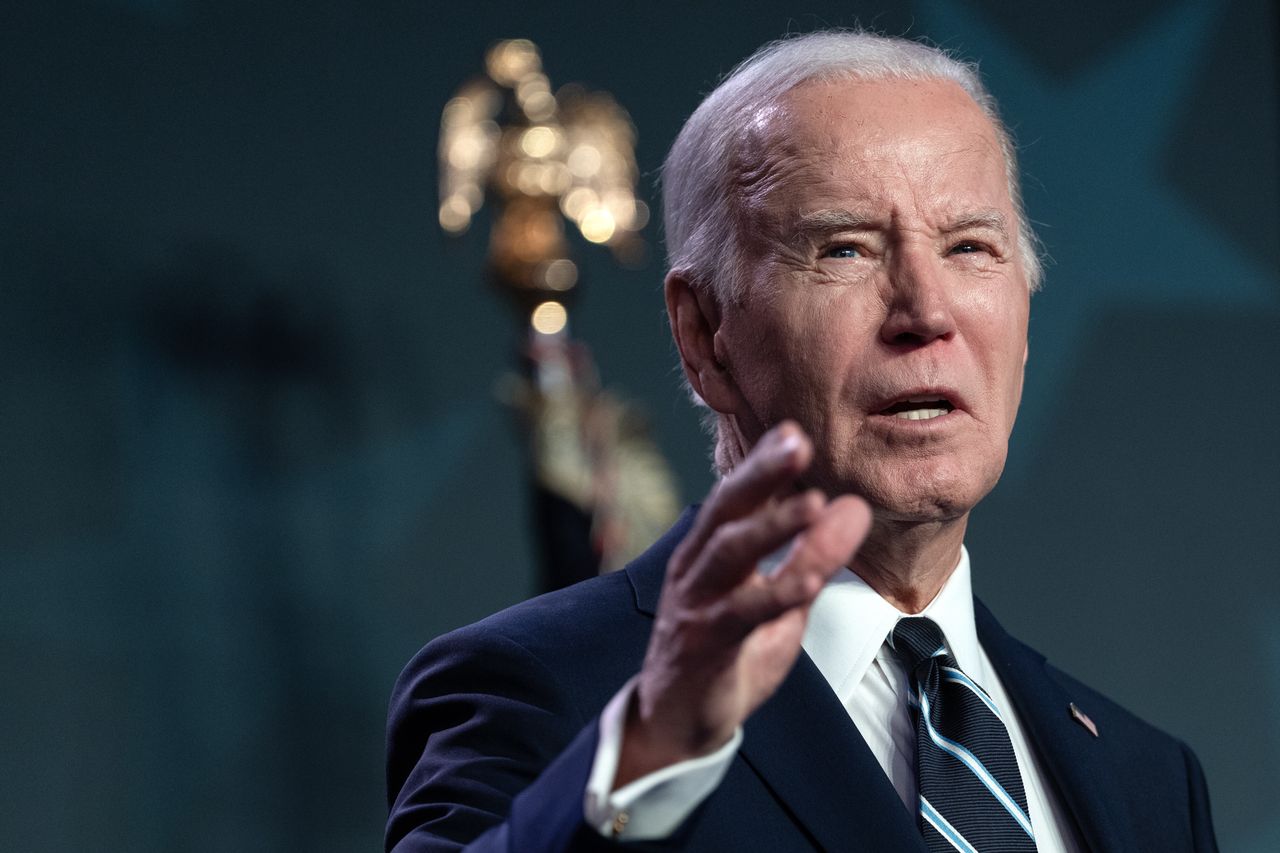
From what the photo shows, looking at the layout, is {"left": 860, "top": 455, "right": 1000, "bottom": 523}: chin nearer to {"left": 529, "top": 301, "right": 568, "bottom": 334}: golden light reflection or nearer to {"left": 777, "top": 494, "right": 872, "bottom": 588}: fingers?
{"left": 777, "top": 494, "right": 872, "bottom": 588}: fingers

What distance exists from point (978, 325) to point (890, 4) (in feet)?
8.11

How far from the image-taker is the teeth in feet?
4.48

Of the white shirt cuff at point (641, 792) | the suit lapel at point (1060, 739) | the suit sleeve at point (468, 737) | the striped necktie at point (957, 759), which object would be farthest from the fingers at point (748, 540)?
the suit lapel at point (1060, 739)

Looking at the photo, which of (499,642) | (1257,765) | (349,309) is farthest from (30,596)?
(1257,765)

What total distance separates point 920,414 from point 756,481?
0.56 metres

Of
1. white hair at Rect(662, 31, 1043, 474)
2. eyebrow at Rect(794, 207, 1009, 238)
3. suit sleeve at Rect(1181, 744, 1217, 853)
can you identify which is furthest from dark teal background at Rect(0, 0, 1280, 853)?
eyebrow at Rect(794, 207, 1009, 238)

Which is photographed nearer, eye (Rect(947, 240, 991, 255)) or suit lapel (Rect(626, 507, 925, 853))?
suit lapel (Rect(626, 507, 925, 853))

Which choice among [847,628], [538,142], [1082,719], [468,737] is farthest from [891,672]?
[538,142]

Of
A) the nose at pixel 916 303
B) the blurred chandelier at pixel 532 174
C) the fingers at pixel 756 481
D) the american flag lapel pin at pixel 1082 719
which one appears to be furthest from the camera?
the blurred chandelier at pixel 532 174

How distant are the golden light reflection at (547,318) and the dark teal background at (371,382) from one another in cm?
55

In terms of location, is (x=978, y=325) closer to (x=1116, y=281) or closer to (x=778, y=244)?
(x=778, y=244)

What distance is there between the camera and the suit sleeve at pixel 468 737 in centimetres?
115

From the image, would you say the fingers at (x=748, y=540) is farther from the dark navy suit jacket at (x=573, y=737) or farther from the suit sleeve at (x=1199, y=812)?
the suit sleeve at (x=1199, y=812)

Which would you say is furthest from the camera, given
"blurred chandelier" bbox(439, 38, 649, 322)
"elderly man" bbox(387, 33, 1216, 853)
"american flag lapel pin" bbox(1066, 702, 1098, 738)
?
"blurred chandelier" bbox(439, 38, 649, 322)
